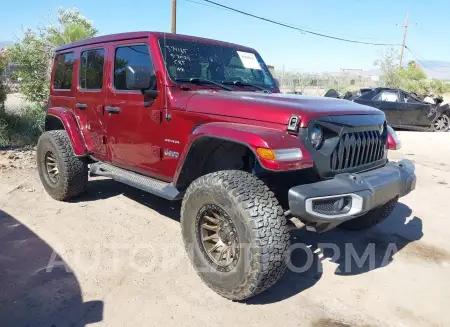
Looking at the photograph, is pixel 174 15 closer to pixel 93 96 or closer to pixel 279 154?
pixel 93 96

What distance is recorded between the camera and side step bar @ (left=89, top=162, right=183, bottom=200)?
11.2 ft

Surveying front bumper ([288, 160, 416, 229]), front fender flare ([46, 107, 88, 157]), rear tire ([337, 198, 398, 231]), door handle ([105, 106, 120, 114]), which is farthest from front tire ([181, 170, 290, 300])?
front fender flare ([46, 107, 88, 157])

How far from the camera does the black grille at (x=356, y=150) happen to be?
2895 millimetres

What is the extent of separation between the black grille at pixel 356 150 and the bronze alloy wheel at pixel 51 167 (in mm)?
3566

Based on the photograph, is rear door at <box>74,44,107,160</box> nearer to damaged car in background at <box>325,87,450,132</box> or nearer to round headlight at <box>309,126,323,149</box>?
round headlight at <box>309,126,323,149</box>

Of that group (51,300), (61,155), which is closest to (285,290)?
(51,300)

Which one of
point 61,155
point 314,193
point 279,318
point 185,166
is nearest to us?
point 314,193

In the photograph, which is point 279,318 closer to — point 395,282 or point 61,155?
point 395,282

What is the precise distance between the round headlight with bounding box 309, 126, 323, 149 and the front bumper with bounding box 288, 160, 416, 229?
0.88 ft

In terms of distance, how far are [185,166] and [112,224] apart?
1473 mm

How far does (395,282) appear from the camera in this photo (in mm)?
3221

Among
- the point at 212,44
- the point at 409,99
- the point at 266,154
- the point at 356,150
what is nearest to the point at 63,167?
the point at 212,44

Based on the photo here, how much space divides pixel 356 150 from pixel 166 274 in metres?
1.82

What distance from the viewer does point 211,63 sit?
394 cm
